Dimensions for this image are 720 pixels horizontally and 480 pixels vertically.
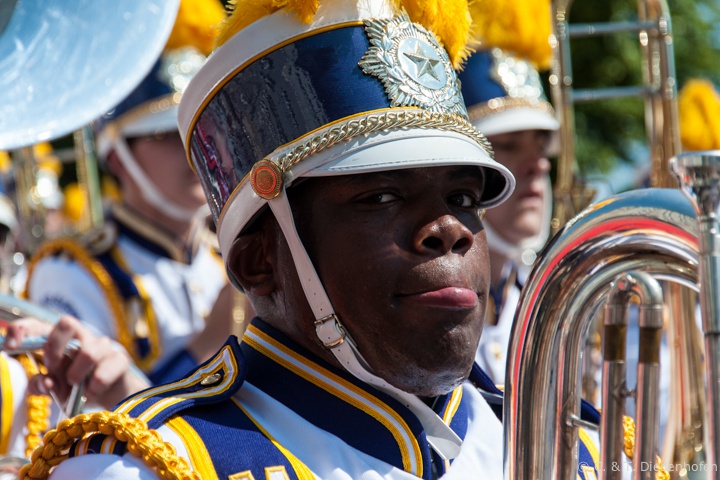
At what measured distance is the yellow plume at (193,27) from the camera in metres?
5.48

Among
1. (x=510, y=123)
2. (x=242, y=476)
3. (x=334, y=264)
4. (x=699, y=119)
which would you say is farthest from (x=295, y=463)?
(x=699, y=119)

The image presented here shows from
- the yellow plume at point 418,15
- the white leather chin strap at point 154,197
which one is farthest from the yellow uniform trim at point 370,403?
the white leather chin strap at point 154,197

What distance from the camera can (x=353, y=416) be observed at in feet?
7.27

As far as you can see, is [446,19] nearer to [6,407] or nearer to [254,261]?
[254,261]

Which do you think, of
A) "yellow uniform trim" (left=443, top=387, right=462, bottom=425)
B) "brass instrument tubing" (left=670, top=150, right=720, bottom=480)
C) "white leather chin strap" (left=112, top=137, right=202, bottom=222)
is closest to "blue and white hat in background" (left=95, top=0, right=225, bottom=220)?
"white leather chin strap" (left=112, top=137, right=202, bottom=222)

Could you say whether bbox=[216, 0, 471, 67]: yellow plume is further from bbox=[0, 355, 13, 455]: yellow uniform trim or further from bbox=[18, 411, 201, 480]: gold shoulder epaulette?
bbox=[0, 355, 13, 455]: yellow uniform trim

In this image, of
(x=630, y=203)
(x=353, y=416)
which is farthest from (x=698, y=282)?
(x=353, y=416)

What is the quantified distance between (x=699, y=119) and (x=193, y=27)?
125 inches

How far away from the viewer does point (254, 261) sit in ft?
7.78

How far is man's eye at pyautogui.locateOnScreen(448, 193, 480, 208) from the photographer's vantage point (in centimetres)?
227

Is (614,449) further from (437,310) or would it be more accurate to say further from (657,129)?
(657,129)

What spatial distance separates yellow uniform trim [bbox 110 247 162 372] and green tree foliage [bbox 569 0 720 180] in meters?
10.2

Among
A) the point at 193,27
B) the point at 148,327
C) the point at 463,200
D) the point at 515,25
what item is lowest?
the point at 463,200

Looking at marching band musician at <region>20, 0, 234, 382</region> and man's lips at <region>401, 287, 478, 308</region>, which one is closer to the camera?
man's lips at <region>401, 287, 478, 308</region>
